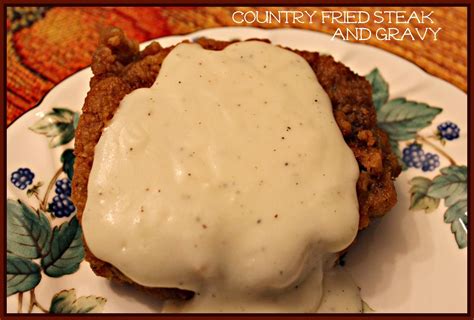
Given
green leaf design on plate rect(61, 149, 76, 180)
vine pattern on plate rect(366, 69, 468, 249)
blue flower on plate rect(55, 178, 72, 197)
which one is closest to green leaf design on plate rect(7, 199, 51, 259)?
blue flower on plate rect(55, 178, 72, 197)

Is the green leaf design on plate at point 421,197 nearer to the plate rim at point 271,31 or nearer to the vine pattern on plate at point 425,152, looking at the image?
the vine pattern on plate at point 425,152

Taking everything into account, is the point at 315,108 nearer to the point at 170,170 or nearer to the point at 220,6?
the point at 170,170

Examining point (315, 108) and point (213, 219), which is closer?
point (213, 219)

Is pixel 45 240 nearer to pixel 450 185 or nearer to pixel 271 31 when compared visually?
pixel 271 31

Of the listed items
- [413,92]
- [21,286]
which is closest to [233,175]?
[21,286]

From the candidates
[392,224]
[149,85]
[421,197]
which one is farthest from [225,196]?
[421,197]

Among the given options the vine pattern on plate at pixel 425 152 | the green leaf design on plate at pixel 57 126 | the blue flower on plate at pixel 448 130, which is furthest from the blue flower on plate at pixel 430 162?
the green leaf design on plate at pixel 57 126
